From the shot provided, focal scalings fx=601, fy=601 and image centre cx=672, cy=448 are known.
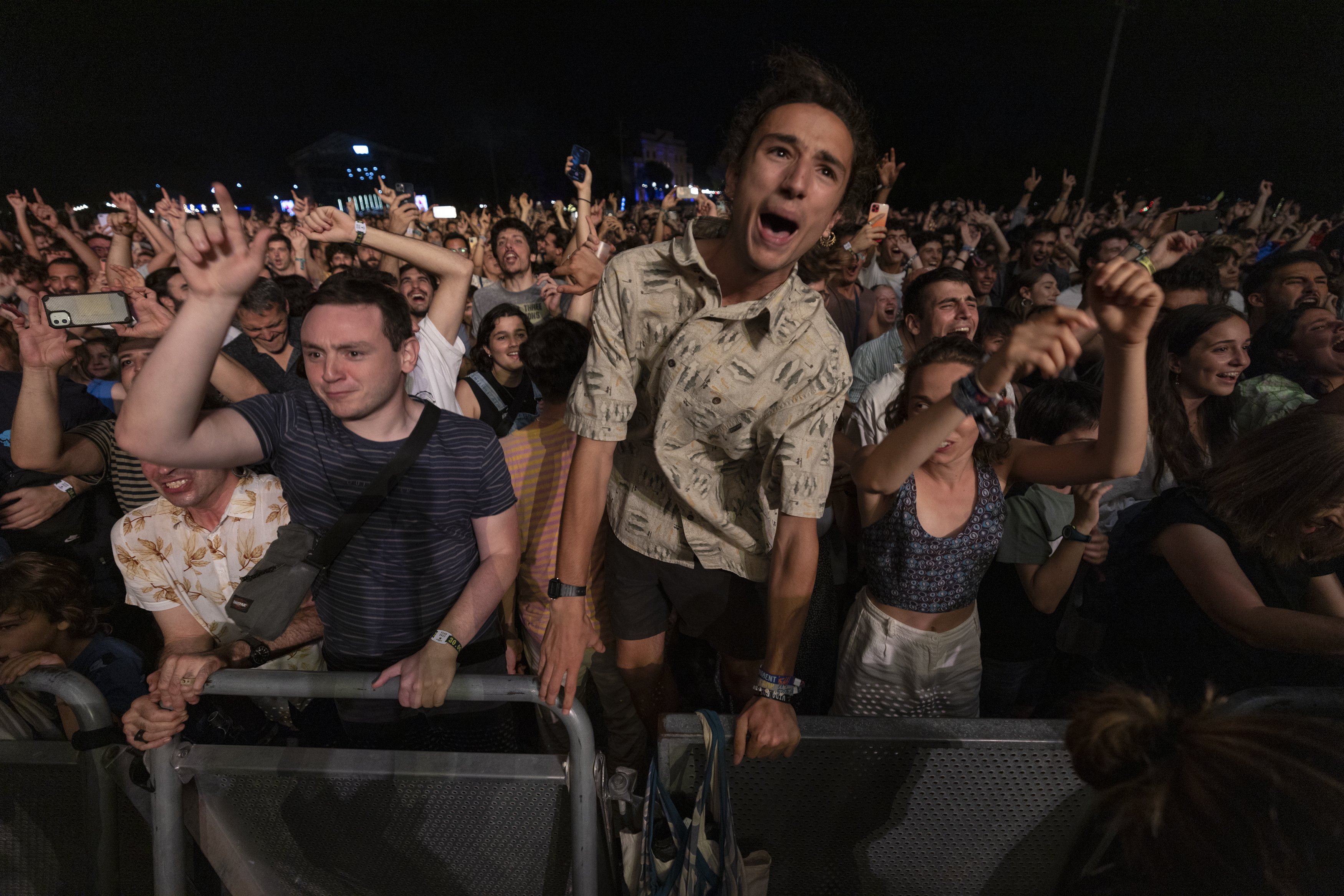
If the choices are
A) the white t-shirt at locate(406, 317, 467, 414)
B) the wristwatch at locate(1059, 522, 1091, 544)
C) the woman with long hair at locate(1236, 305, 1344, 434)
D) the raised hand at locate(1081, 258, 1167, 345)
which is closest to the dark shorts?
the wristwatch at locate(1059, 522, 1091, 544)

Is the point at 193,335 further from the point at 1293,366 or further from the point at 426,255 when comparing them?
the point at 1293,366

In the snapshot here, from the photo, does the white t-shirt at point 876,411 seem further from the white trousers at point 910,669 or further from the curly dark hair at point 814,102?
the curly dark hair at point 814,102

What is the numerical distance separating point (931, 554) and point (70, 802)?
2.66 meters

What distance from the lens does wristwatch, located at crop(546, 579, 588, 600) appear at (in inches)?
69.2

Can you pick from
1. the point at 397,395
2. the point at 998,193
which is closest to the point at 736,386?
the point at 397,395

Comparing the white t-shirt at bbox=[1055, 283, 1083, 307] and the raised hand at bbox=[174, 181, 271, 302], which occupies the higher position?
the white t-shirt at bbox=[1055, 283, 1083, 307]

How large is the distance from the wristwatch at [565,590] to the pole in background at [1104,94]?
1337 centimetres

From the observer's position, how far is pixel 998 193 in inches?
995

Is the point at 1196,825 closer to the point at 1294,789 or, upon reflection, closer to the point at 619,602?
the point at 1294,789

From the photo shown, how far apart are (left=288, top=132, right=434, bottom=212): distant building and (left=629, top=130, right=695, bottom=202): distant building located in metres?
23.3

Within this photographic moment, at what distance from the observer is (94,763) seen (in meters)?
1.63

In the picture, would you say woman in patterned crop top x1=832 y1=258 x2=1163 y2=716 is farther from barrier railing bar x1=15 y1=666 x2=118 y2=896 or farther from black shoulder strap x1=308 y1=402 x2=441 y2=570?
barrier railing bar x1=15 y1=666 x2=118 y2=896

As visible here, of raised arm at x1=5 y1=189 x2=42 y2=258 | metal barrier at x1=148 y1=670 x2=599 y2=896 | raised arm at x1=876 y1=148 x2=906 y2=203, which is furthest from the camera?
raised arm at x1=5 y1=189 x2=42 y2=258

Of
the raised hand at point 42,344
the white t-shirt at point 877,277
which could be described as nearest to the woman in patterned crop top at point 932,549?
the raised hand at point 42,344
